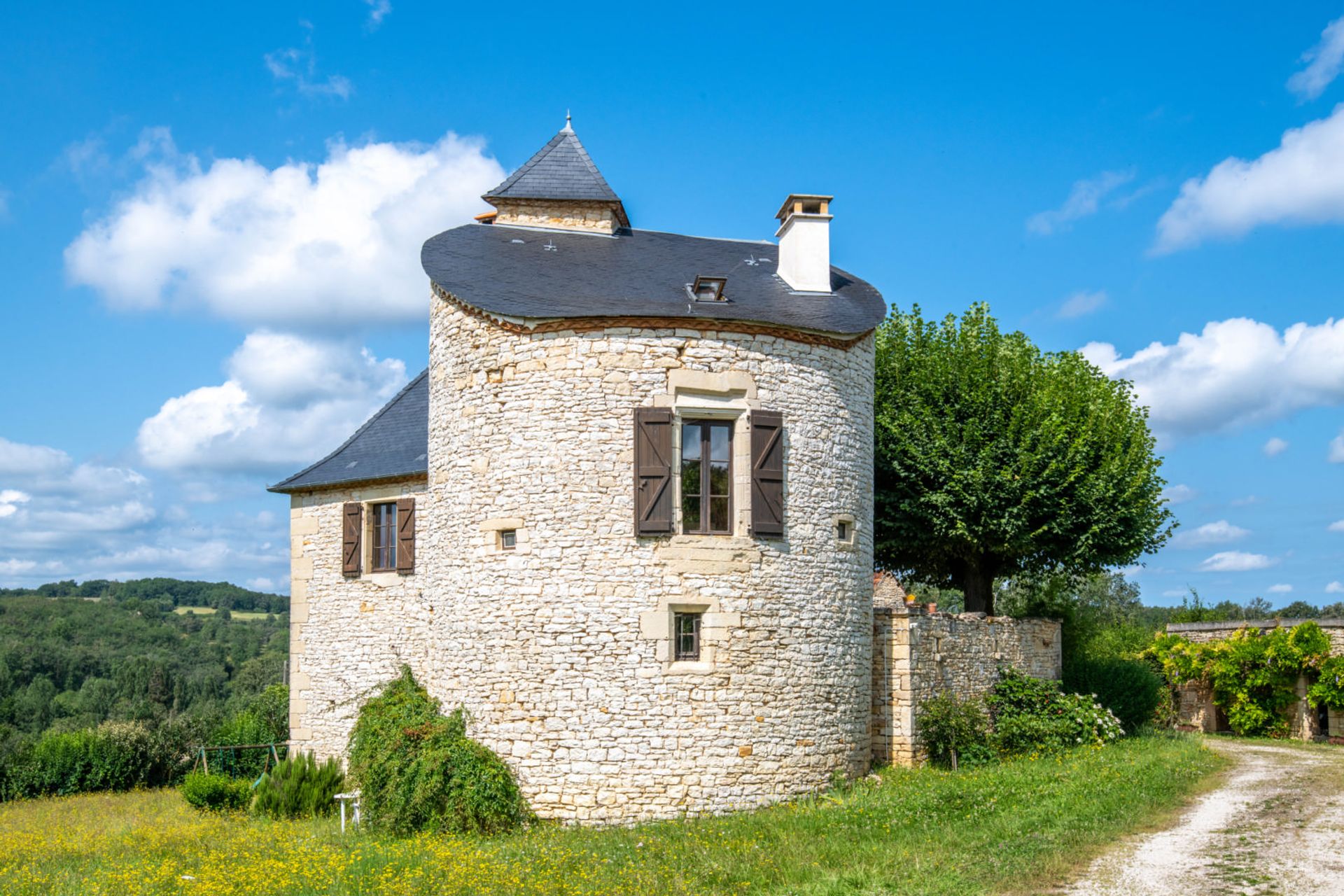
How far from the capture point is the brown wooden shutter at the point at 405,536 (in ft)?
58.0

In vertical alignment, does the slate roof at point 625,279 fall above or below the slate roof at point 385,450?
above

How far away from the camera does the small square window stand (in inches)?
526

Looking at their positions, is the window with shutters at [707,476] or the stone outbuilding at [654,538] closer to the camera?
the stone outbuilding at [654,538]

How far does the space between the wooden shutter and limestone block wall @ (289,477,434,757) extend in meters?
6.19

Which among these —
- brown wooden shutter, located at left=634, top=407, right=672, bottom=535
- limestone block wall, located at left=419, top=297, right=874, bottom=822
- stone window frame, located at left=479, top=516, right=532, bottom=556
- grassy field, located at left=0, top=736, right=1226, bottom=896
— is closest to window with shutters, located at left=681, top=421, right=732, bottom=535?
limestone block wall, located at left=419, top=297, right=874, bottom=822

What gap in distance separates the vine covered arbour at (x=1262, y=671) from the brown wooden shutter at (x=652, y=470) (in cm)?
1501

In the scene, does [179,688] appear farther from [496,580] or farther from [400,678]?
[496,580]

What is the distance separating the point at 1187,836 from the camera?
427 inches

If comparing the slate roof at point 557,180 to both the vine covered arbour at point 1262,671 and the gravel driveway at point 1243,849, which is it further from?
the vine covered arbour at point 1262,671

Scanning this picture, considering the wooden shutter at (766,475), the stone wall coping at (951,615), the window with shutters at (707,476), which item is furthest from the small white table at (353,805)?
the stone wall coping at (951,615)

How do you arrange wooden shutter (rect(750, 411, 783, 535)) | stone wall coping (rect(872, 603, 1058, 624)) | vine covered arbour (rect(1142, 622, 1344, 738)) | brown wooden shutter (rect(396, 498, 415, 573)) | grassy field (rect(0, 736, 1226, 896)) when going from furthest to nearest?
vine covered arbour (rect(1142, 622, 1344, 738))
brown wooden shutter (rect(396, 498, 415, 573))
stone wall coping (rect(872, 603, 1058, 624))
wooden shutter (rect(750, 411, 783, 535))
grassy field (rect(0, 736, 1226, 896))

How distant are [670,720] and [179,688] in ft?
141

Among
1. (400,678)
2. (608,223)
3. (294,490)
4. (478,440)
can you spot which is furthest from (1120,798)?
(294,490)

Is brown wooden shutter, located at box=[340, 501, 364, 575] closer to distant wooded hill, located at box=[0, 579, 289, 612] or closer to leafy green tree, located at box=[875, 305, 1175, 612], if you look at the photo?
leafy green tree, located at box=[875, 305, 1175, 612]
